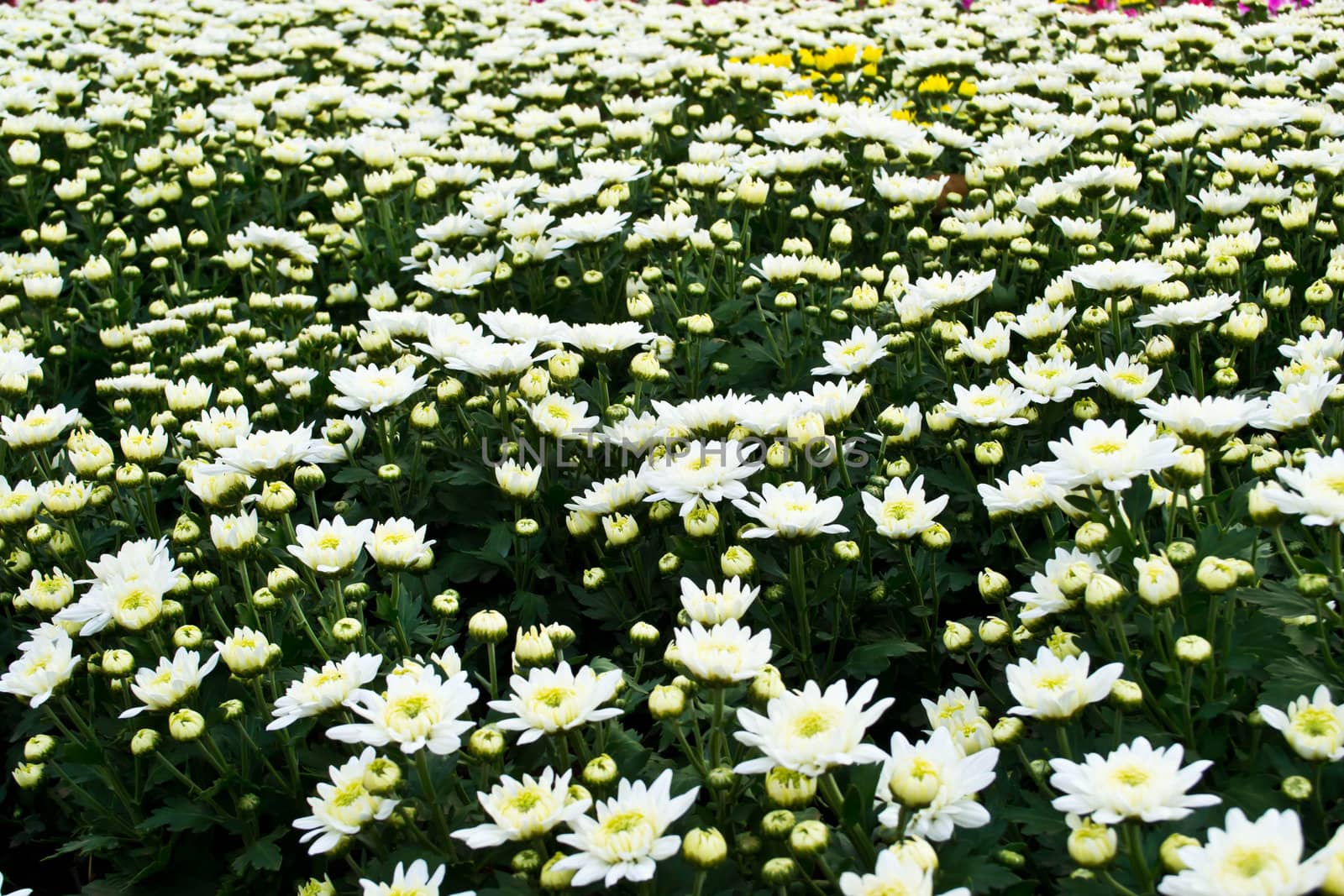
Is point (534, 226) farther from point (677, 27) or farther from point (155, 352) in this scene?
point (677, 27)

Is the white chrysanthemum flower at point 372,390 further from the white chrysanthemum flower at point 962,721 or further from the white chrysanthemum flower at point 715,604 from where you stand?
the white chrysanthemum flower at point 962,721

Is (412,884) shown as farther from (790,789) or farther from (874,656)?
(874,656)

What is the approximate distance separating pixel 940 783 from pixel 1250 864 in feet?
1.64

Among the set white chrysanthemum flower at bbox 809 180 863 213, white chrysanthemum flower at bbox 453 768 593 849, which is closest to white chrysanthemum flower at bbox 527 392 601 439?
white chrysanthemum flower at bbox 453 768 593 849

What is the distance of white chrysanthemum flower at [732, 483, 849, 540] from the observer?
261 cm

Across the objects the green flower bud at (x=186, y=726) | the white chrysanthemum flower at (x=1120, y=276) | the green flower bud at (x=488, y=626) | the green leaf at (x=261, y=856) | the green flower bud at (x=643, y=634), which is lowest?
the green leaf at (x=261, y=856)

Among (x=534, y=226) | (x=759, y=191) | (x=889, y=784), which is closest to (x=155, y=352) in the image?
(x=534, y=226)

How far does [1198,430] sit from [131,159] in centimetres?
596

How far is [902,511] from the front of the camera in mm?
2738

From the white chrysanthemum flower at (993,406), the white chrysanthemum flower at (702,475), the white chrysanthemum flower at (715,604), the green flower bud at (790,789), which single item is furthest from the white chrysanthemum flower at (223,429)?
the white chrysanthemum flower at (993,406)

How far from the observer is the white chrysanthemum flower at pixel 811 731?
1996 mm

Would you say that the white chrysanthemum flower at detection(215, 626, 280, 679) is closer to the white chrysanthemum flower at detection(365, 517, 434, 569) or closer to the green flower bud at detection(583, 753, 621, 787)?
the white chrysanthemum flower at detection(365, 517, 434, 569)

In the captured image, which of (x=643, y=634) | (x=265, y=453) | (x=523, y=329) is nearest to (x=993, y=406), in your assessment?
(x=643, y=634)

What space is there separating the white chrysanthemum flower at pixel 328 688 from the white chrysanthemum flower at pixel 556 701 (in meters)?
0.32
